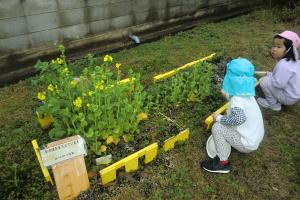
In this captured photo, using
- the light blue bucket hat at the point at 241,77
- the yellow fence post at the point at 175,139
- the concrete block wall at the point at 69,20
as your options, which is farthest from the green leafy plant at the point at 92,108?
the concrete block wall at the point at 69,20

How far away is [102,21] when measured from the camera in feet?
17.9

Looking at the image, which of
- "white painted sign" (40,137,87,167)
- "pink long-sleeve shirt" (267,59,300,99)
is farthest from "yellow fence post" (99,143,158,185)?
"pink long-sleeve shirt" (267,59,300,99)

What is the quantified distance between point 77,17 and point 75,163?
3.26 metres

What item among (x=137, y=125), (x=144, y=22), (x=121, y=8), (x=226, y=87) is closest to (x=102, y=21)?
(x=121, y=8)

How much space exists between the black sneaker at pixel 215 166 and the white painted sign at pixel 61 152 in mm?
1525

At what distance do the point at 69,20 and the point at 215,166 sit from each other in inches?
140

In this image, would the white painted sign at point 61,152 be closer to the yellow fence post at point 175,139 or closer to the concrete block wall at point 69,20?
the yellow fence post at point 175,139

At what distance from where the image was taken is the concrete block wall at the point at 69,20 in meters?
4.43

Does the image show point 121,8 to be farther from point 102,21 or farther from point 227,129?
point 227,129

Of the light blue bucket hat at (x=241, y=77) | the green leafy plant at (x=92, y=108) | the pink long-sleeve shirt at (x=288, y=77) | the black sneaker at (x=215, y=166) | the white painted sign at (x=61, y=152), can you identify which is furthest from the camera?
the pink long-sleeve shirt at (x=288, y=77)

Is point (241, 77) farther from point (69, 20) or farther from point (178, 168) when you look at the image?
point (69, 20)

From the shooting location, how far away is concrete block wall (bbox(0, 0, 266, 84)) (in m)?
4.43

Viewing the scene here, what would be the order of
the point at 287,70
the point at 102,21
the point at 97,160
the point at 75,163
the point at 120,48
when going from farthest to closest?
the point at 120,48 → the point at 102,21 → the point at 287,70 → the point at 97,160 → the point at 75,163

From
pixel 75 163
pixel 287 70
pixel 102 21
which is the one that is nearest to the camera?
pixel 75 163
